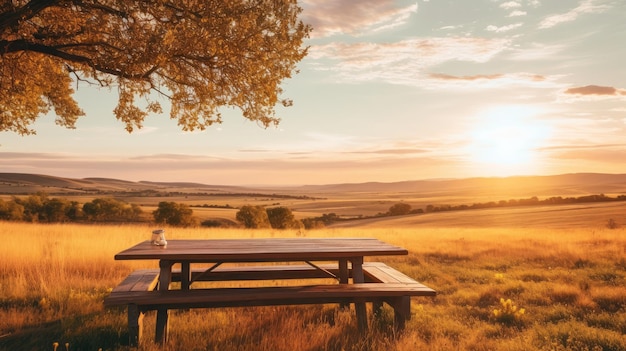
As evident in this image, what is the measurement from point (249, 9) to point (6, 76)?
200 inches

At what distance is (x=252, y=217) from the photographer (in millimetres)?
43844

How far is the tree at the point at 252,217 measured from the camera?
1714 inches

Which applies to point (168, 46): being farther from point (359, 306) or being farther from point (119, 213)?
point (119, 213)

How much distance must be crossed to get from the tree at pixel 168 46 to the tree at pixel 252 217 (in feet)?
110

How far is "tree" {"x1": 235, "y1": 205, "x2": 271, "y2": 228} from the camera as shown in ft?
143

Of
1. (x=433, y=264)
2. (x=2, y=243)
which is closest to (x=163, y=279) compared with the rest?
(x=433, y=264)

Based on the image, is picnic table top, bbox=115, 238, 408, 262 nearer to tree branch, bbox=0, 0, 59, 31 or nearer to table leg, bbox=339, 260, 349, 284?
table leg, bbox=339, 260, 349, 284

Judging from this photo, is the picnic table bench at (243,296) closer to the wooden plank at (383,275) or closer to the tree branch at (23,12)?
the wooden plank at (383,275)

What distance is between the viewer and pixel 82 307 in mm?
6973

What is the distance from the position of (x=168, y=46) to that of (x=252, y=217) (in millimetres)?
36289

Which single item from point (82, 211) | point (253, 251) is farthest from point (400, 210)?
point (253, 251)

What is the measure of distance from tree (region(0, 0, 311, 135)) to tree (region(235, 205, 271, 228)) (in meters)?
33.4

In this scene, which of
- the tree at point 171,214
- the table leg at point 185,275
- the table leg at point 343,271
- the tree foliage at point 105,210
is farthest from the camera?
the tree foliage at point 105,210

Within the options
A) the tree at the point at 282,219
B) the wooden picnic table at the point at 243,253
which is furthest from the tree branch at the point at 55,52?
the tree at the point at 282,219
